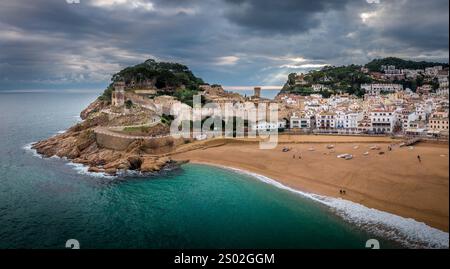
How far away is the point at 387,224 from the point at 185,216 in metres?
5.50

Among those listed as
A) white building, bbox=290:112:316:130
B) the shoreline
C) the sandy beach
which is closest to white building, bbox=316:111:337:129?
white building, bbox=290:112:316:130

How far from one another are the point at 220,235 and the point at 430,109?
20499mm

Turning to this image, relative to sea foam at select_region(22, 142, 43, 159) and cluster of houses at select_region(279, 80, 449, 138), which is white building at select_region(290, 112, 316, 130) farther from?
sea foam at select_region(22, 142, 43, 159)

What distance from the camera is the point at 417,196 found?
11719mm

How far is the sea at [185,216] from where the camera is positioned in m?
8.90

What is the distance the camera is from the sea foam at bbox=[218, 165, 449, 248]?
9.02m

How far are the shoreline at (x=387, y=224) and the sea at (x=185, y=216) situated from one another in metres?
0.02

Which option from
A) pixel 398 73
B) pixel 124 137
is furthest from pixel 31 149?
pixel 398 73

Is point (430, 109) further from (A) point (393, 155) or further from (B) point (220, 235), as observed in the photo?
(B) point (220, 235)

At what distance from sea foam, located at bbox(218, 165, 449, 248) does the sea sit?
0.08ft

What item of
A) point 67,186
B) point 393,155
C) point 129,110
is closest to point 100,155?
point 67,186

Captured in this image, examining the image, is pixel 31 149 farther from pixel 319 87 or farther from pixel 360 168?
pixel 319 87

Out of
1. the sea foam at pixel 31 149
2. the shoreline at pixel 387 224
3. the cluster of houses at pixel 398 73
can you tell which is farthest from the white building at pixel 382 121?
→ the cluster of houses at pixel 398 73

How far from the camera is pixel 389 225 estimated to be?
10211 mm
